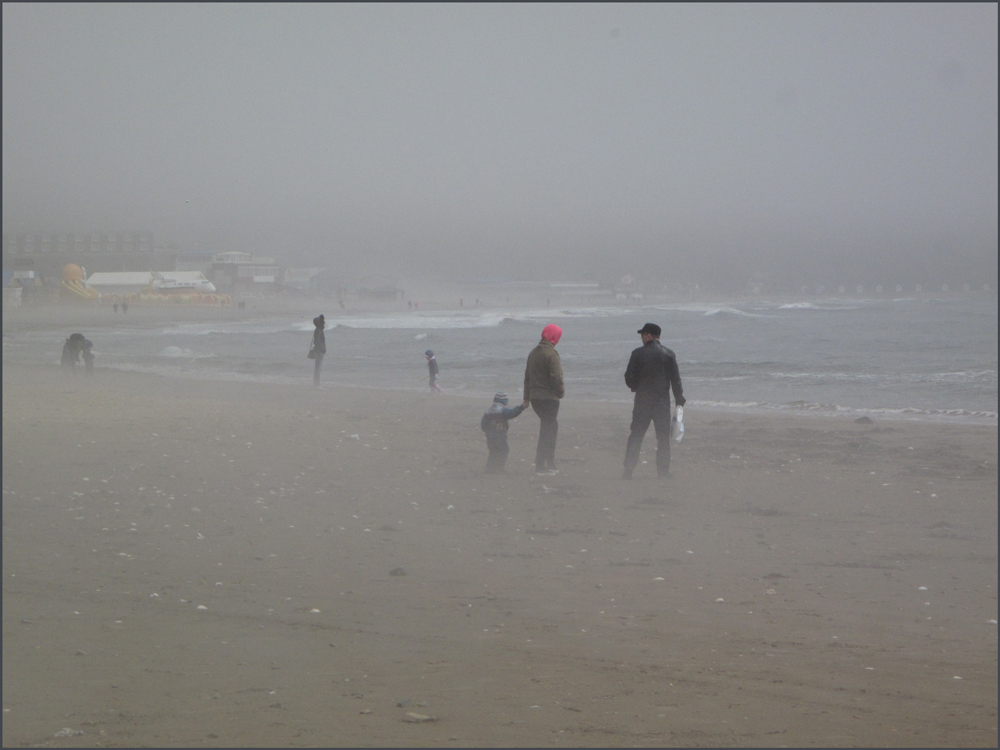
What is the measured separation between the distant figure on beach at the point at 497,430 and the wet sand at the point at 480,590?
21 cm

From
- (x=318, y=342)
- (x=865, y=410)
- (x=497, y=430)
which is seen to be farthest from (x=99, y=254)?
(x=865, y=410)

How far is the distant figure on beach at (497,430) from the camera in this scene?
8.02 metres

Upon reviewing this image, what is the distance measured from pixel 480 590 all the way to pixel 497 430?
336cm

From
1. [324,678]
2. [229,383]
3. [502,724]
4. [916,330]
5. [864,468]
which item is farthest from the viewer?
[916,330]

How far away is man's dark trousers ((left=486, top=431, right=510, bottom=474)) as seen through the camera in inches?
319

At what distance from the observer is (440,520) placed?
6.38 m

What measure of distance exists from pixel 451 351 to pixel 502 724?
599 inches

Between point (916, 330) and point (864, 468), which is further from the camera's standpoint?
point (916, 330)

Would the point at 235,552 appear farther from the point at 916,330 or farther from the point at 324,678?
the point at 916,330

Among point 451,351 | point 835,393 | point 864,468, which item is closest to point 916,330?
Answer: point 835,393

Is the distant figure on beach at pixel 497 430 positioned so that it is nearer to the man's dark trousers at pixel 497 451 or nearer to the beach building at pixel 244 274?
the man's dark trousers at pixel 497 451

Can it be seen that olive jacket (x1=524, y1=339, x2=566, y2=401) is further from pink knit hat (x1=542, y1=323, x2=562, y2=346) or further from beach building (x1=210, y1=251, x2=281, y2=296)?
beach building (x1=210, y1=251, x2=281, y2=296)

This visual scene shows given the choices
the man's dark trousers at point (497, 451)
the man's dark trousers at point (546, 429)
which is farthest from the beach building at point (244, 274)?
the man's dark trousers at point (546, 429)

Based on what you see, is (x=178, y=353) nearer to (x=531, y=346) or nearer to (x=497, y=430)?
(x=531, y=346)
